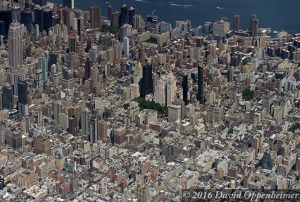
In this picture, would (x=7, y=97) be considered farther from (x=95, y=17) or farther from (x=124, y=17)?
(x=124, y=17)

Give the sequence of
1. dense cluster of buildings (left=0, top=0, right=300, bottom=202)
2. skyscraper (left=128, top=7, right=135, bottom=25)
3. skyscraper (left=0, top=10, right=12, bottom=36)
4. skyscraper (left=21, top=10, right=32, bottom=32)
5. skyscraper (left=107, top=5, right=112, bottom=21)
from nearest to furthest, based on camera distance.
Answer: dense cluster of buildings (left=0, top=0, right=300, bottom=202) → skyscraper (left=0, top=10, right=12, bottom=36) → skyscraper (left=21, top=10, right=32, bottom=32) → skyscraper (left=128, top=7, right=135, bottom=25) → skyscraper (left=107, top=5, right=112, bottom=21)

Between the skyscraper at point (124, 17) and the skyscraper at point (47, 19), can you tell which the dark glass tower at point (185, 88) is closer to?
the skyscraper at point (124, 17)

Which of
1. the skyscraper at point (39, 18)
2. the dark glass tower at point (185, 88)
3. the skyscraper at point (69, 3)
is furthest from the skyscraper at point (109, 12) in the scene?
the dark glass tower at point (185, 88)

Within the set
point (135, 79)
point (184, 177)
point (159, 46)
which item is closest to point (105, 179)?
point (184, 177)

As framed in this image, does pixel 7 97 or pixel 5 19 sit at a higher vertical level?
pixel 5 19

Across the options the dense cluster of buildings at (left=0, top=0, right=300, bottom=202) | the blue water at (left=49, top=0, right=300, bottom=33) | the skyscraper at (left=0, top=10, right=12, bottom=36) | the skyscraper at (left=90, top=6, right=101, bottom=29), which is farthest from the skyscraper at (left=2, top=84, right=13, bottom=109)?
the blue water at (left=49, top=0, right=300, bottom=33)

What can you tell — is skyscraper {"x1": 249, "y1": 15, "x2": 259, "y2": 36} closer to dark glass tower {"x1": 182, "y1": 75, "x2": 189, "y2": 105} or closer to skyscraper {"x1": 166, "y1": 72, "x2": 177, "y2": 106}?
dark glass tower {"x1": 182, "y1": 75, "x2": 189, "y2": 105}

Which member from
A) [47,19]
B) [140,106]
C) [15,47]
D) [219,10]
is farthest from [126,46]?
[219,10]
